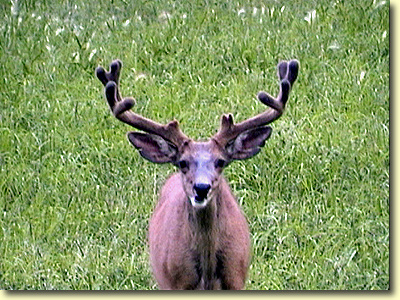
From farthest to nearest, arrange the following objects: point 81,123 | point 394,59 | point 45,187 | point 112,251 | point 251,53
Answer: point 251,53, point 81,123, point 45,187, point 112,251, point 394,59

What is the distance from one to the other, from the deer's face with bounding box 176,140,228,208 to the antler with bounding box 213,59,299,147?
0.07 meters

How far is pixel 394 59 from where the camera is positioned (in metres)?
7.63

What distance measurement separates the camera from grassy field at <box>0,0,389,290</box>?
8.04m

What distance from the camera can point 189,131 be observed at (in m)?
9.44

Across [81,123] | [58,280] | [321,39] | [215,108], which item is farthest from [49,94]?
[58,280]

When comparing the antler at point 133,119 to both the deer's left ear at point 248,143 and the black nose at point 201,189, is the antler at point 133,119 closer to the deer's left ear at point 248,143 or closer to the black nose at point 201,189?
the deer's left ear at point 248,143

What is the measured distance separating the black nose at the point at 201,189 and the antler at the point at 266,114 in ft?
1.14

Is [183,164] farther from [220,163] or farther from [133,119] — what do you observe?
[133,119]

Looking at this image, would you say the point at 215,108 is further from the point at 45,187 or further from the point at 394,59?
the point at 394,59

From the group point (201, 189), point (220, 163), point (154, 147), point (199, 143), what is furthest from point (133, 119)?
point (201, 189)

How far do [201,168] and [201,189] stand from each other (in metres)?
0.13

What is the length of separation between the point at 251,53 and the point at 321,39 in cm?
52

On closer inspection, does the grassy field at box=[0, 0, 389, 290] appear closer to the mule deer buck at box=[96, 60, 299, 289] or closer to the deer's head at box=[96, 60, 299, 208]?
the mule deer buck at box=[96, 60, 299, 289]

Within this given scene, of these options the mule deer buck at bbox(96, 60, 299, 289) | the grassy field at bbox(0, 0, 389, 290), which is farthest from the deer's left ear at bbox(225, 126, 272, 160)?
the grassy field at bbox(0, 0, 389, 290)
